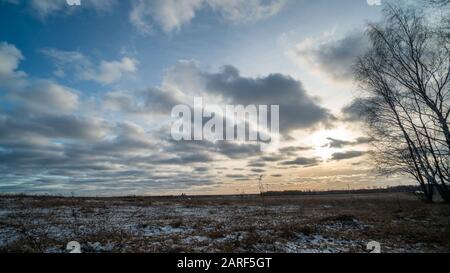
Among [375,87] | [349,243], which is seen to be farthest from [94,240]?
[375,87]

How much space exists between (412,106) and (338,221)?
Answer: 909 centimetres

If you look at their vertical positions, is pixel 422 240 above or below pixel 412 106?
below

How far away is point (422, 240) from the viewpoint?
10.7m

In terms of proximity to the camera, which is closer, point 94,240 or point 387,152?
point 94,240

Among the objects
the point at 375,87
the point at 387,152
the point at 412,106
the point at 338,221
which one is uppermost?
the point at 375,87

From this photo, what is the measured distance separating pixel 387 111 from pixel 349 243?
1362 cm
